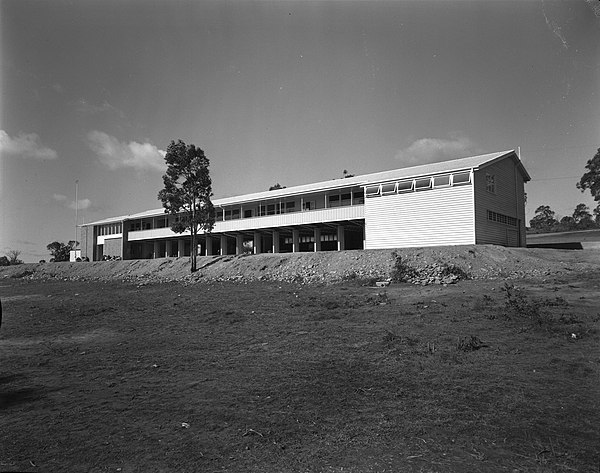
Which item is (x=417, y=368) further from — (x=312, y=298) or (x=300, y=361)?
(x=312, y=298)

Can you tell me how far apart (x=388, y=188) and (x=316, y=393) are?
82.7 feet

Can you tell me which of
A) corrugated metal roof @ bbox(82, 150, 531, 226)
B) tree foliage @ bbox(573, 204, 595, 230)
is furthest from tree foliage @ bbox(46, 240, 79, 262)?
tree foliage @ bbox(573, 204, 595, 230)

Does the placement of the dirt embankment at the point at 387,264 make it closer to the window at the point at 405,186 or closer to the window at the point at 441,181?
the window at the point at 441,181

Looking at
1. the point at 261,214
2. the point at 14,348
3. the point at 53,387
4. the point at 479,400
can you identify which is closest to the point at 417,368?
the point at 479,400

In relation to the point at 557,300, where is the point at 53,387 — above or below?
below

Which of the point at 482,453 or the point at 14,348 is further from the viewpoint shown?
the point at 14,348

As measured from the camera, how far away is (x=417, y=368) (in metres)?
6.64

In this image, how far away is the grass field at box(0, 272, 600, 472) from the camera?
3.86 meters

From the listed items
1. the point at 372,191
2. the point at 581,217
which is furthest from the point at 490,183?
the point at 581,217

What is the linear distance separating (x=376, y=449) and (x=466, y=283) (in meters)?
14.5

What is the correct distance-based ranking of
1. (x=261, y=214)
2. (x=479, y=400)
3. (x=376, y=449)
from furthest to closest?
(x=261, y=214) < (x=479, y=400) < (x=376, y=449)

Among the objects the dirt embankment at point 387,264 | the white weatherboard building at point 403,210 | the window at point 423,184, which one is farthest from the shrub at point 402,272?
the window at point 423,184

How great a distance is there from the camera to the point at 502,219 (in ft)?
96.7

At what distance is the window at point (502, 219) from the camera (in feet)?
91.3
